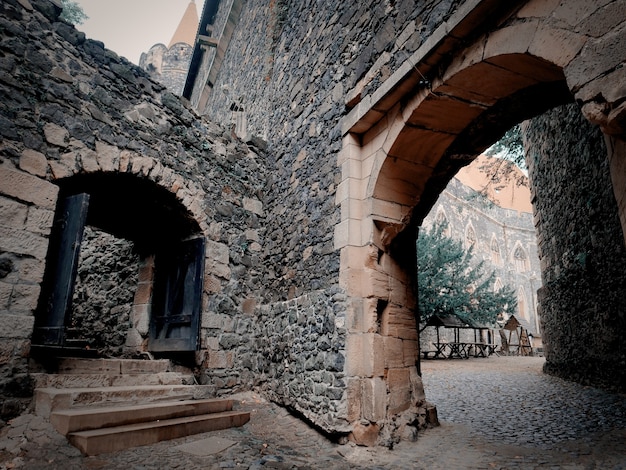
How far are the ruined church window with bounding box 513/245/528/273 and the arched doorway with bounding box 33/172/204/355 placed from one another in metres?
25.6

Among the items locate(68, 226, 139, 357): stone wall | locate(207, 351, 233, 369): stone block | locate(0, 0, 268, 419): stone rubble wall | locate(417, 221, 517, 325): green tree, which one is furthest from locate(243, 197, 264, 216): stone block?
locate(417, 221, 517, 325): green tree

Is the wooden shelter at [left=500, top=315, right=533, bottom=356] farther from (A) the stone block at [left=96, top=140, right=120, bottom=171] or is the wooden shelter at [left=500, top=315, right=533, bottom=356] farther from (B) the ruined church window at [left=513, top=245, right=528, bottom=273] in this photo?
(A) the stone block at [left=96, top=140, right=120, bottom=171]

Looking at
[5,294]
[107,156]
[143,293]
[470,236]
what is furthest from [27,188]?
[470,236]

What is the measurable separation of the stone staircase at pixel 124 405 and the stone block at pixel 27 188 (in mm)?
1569

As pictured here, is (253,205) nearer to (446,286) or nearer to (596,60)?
(596,60)

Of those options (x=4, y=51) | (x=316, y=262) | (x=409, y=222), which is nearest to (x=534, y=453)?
(x=409, y=222)

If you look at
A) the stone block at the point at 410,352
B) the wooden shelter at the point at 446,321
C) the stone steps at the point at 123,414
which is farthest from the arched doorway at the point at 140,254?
the wooden shelter at the point at 446,321

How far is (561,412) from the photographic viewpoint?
14.9 feet

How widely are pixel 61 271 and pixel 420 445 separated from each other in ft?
12.2

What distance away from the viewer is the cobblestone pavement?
2.88 m

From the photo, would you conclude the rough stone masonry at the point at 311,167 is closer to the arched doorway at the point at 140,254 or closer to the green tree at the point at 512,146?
the arched doorway at the point at 140,254

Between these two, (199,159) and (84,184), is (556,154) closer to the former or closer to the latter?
(199,159)

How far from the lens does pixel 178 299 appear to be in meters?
5.15

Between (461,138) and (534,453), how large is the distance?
2884mm
